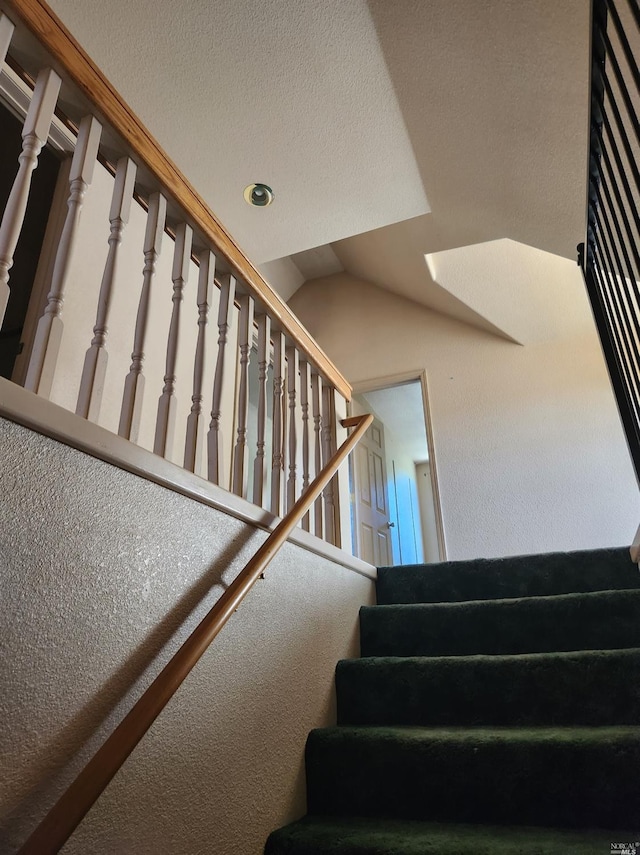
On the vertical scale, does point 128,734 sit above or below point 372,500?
below

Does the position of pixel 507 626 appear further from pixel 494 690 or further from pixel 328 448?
pixel 328 448

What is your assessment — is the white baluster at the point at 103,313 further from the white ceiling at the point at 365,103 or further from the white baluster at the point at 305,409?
the white ceiling at the point at 365,103

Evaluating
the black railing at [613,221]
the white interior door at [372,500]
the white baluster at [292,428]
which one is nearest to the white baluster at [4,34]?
the black railing at [613,221]

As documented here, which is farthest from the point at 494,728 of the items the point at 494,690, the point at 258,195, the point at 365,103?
the point at 258,195

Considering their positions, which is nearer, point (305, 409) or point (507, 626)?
point (507, 626)

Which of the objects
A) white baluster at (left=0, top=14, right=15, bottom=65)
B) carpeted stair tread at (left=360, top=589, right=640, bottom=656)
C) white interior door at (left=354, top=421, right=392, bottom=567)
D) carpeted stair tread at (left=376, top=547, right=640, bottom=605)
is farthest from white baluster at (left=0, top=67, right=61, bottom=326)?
white interior door at (left=354, top=421, right=392, bottom=567)

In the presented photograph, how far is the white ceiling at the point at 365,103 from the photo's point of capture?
207 cm

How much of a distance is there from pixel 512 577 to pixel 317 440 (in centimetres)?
95

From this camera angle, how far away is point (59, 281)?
40.8 inches

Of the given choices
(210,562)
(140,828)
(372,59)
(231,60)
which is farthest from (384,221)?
(140,828)

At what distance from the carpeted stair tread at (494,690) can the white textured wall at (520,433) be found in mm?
2210

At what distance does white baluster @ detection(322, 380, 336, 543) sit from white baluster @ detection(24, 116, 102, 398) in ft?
4.50

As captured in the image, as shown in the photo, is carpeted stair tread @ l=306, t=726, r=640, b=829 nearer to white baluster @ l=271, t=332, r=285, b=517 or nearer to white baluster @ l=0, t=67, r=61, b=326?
white baluster @ l=271, t=332, r=285, b=517

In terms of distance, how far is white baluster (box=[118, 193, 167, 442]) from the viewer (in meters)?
1.17
